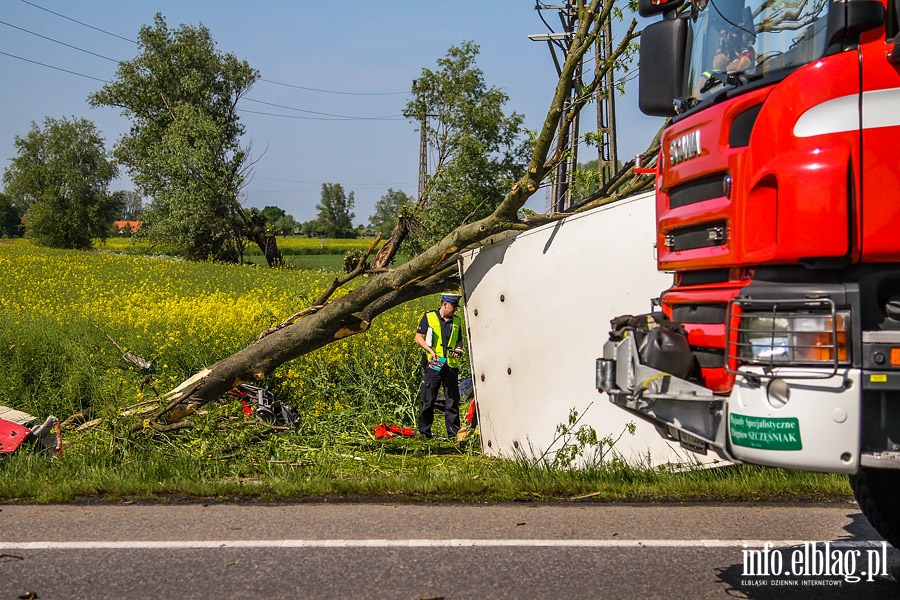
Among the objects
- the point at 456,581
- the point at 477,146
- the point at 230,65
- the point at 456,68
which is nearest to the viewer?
the point at 456,581

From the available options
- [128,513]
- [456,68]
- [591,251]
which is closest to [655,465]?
[591,251]

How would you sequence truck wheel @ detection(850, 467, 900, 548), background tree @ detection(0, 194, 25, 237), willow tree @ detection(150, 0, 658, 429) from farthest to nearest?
background tree @ detection(0, 194, 25, 237) < willow tree @ detection(150, 0, 658, 429) < truck wheel @ detection(850, 467, 900, 548)

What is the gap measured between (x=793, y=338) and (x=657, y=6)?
214 cm

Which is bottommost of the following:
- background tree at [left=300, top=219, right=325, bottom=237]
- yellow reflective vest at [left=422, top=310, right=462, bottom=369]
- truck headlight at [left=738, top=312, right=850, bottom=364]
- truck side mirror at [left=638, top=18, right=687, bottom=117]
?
yellow reflective vest at [left=422, top=310, right=462, bottom=369]

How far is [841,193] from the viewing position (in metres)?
3.13

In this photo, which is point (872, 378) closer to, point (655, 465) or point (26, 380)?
point (655, 465)

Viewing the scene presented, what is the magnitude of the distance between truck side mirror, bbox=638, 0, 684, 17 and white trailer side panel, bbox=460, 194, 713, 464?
186cm

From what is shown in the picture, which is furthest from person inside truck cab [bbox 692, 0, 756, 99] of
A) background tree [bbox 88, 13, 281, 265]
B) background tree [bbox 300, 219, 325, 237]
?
background tree [bbox 300, 219, 325, 237]

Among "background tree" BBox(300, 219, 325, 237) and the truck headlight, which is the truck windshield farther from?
"background tree" BBox(300, 219, 325, 237)

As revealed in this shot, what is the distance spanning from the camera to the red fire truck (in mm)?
3096

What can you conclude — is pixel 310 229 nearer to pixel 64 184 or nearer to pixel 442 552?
pixel 64 184

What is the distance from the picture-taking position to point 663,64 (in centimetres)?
448

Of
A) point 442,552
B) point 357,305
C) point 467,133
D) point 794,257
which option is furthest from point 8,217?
point 794,257

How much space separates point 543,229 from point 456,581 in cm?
353
